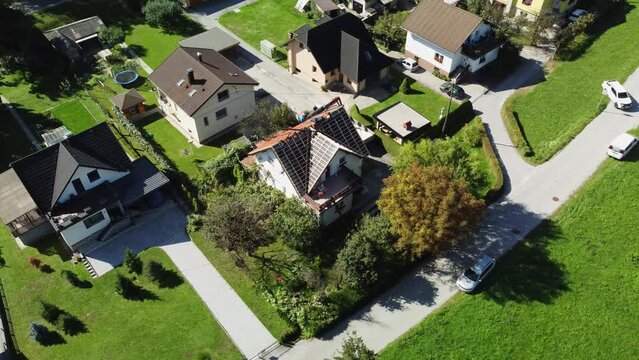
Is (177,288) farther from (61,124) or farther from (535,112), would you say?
(535,112)

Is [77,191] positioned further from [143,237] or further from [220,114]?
[220,114]

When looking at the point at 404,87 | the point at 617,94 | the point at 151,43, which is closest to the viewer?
the point at 617,94

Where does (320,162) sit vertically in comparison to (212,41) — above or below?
above

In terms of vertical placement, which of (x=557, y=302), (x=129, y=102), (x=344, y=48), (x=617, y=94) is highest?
(x=344, y=48)

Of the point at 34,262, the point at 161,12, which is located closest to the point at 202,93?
the point at 34,262

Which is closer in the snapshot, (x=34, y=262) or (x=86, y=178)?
(x=34, y=262)

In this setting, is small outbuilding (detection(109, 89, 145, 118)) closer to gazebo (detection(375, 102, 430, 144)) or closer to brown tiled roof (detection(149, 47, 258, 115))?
brown tiled roof (detection(149, 47, 258, 115))

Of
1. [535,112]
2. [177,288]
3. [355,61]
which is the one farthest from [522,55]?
[177,288]

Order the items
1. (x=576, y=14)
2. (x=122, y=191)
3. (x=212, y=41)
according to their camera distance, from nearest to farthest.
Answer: (x=122, y=191) → (x=212, y=41) → (x=576, y=14)
